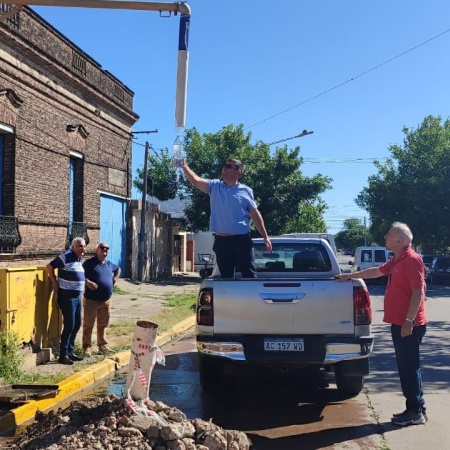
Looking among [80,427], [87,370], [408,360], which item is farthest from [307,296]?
[87,370]

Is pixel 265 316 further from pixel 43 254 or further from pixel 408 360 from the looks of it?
pixel 43 254

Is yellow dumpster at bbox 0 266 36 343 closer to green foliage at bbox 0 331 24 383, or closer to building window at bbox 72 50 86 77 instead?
green foliage at bbox 0 331 24 383

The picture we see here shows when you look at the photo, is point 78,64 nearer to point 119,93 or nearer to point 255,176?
point 119,93

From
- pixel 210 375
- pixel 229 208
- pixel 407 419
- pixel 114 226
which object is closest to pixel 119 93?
pixel 114 226

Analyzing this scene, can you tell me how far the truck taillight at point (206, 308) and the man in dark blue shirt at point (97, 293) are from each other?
298cm

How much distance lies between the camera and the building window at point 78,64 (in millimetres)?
17078

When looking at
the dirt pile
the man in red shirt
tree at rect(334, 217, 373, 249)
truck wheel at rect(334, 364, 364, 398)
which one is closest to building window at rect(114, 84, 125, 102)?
truck wheel at rect(334, 364, 364, 398)

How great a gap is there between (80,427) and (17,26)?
11.6 meters

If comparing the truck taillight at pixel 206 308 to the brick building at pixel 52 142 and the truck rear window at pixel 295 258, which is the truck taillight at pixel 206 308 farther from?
the brick building at pixel 52 142

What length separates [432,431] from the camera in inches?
215

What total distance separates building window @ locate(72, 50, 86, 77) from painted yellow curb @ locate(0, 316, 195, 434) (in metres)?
10.7

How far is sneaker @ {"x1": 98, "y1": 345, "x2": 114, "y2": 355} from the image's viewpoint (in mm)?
8944

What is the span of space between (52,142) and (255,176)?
594 inches

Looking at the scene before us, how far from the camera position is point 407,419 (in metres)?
5.62
